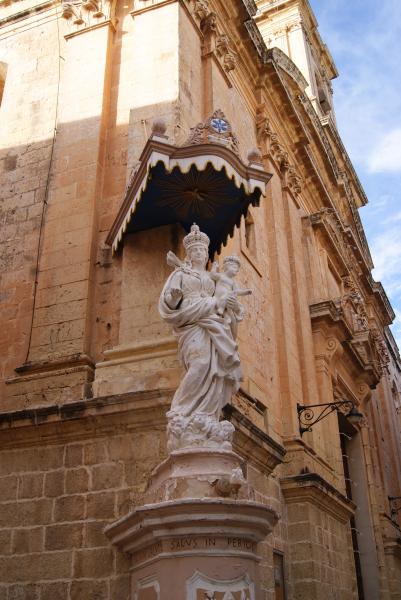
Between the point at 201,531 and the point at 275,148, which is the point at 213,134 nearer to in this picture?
the point at 201,531

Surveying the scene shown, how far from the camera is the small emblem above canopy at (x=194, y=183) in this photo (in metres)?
6.57

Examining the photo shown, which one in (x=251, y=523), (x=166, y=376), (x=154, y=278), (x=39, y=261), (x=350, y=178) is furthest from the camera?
(x=350, y=178)

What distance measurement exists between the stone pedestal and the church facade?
0.02 metres

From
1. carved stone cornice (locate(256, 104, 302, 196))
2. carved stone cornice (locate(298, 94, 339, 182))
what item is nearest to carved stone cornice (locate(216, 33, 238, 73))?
carved stone cornice (locate(256, 104, 302, 196))

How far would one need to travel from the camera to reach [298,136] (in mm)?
15328

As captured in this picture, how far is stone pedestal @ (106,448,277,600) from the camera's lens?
468cm

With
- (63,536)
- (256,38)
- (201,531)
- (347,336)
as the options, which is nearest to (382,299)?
(347,336)

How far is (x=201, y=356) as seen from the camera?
5.57 metres

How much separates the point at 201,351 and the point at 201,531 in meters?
1.49

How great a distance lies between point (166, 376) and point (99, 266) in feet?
6.09

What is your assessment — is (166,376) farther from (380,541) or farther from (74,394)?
(380,541)

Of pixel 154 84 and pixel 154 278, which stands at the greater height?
pixel 154 84

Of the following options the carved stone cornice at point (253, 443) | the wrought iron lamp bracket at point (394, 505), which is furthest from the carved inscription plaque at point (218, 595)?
the wrought iron lamp bracket at point (394, 505)

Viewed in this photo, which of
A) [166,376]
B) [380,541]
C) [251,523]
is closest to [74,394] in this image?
[166,376]
